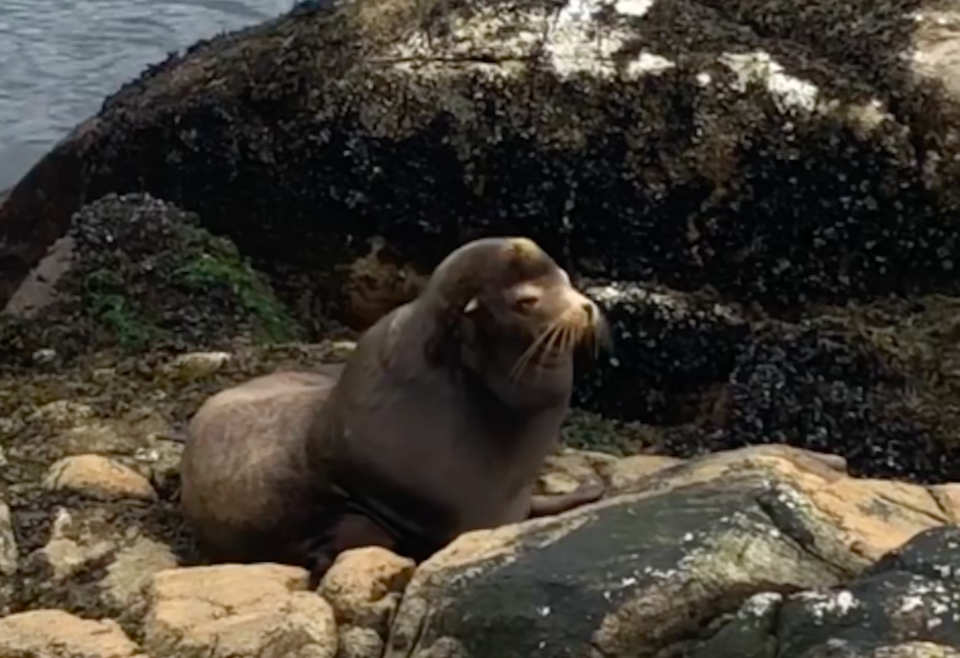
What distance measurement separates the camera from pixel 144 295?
26.2 ft

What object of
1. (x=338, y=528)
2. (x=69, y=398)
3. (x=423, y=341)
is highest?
(x=423, y=341)

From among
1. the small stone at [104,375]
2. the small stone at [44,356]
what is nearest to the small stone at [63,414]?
the small stone at [104,375]

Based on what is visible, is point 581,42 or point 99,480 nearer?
point 99,480

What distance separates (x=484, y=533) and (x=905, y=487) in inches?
41.1

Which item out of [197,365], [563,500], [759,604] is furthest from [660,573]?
[197,365]

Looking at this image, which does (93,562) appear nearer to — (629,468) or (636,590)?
(629,468)

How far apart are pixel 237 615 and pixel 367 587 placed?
0.29m

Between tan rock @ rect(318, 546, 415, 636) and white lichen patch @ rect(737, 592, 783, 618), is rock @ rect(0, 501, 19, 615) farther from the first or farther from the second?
white lichen patch @ rect(737, 592, 783, 618)

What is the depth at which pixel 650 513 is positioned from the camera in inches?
159

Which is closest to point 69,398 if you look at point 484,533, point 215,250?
point 215,250

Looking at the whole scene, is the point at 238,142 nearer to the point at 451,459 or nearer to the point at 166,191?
the point at 166,191

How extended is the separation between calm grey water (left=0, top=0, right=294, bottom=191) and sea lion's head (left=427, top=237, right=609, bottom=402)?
712 cm

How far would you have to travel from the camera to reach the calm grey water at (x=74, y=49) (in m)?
12.9

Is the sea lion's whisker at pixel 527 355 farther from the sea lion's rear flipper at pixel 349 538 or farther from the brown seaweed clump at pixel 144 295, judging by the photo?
the brown seaweed clump at pixel 144 295
